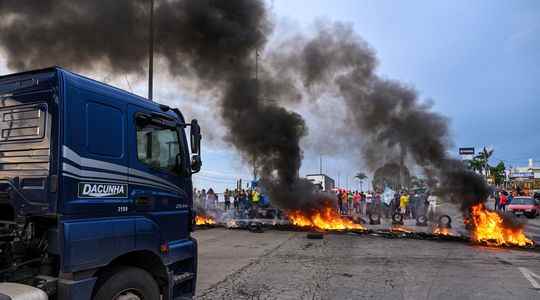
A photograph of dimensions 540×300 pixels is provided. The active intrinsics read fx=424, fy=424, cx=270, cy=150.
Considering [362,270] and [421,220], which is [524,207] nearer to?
[421,220]

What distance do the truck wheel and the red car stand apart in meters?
24.1

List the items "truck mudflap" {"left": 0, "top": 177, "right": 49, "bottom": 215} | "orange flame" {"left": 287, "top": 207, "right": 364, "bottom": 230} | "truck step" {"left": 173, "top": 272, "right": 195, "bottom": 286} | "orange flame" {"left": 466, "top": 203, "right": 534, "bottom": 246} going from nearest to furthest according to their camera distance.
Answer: "truck mudflap" {"left": 0, "top": 177, "right": 49, "bottom": 215}, "truck step" {"left": 173, "top": 272, "right": 195, "bottom": 286}, "orange flame" {"left": 466, "top": 203, "right": 534, "bottom": 246}, "orange flame" {"left": 287, "top": 207, "right": 364, "bottom": 230}

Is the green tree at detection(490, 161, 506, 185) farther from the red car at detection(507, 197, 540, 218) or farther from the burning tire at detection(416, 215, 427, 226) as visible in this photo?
the burning tire at detection(416, 215, 427, 226)

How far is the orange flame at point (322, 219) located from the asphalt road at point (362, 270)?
3105 mm

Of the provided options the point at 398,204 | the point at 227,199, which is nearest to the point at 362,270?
the point at 398,204

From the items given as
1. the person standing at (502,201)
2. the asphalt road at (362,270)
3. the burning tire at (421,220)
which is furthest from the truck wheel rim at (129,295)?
the person standing at (502,201)

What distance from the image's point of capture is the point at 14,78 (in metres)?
3.62

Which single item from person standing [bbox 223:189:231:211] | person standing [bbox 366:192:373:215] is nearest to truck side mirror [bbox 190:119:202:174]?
person standing [bbox 366:192:373:215]

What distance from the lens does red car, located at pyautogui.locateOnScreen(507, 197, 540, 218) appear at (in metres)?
23.1

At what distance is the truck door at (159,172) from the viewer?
12.7 ft

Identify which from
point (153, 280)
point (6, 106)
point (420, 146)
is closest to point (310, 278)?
point (153, 280)

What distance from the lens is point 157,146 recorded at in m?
4.16

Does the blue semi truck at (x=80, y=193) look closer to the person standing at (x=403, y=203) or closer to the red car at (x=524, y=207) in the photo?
the person standing at (x=403, y=203)

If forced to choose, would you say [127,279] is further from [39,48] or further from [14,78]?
[39,48]
